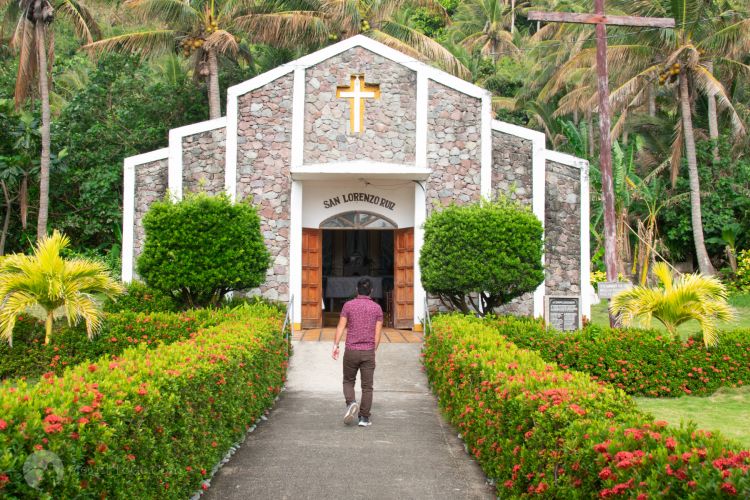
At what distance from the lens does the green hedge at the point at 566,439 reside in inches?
166

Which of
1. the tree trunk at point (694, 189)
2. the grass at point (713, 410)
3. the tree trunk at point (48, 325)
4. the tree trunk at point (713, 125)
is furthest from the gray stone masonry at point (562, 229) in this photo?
the tree trunk at point (713, 125)

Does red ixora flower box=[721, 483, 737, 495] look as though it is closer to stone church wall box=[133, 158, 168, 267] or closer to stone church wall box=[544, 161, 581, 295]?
stone church wall box=[544, 161, 581, 295]

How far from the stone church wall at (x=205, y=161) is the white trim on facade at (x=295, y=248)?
1.63 meters

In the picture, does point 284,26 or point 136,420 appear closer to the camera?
point 136,420

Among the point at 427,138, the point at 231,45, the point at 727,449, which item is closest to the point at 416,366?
the point at 427,138

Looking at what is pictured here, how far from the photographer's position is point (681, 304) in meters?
13.0

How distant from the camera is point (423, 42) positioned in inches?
1049

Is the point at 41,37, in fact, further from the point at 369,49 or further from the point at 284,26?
the point at 369,49

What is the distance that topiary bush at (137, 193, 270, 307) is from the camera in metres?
14.8

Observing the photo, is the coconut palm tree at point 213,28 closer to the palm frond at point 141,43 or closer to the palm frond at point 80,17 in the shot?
the palm frond at point 141,43

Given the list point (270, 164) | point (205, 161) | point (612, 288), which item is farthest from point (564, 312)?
point (205, 161)

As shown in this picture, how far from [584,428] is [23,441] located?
11.3 feet

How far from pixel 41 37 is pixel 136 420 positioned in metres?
21.1

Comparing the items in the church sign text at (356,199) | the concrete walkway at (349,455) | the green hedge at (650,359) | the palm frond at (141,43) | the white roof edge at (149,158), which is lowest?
the concrete walkway at (349,455)
